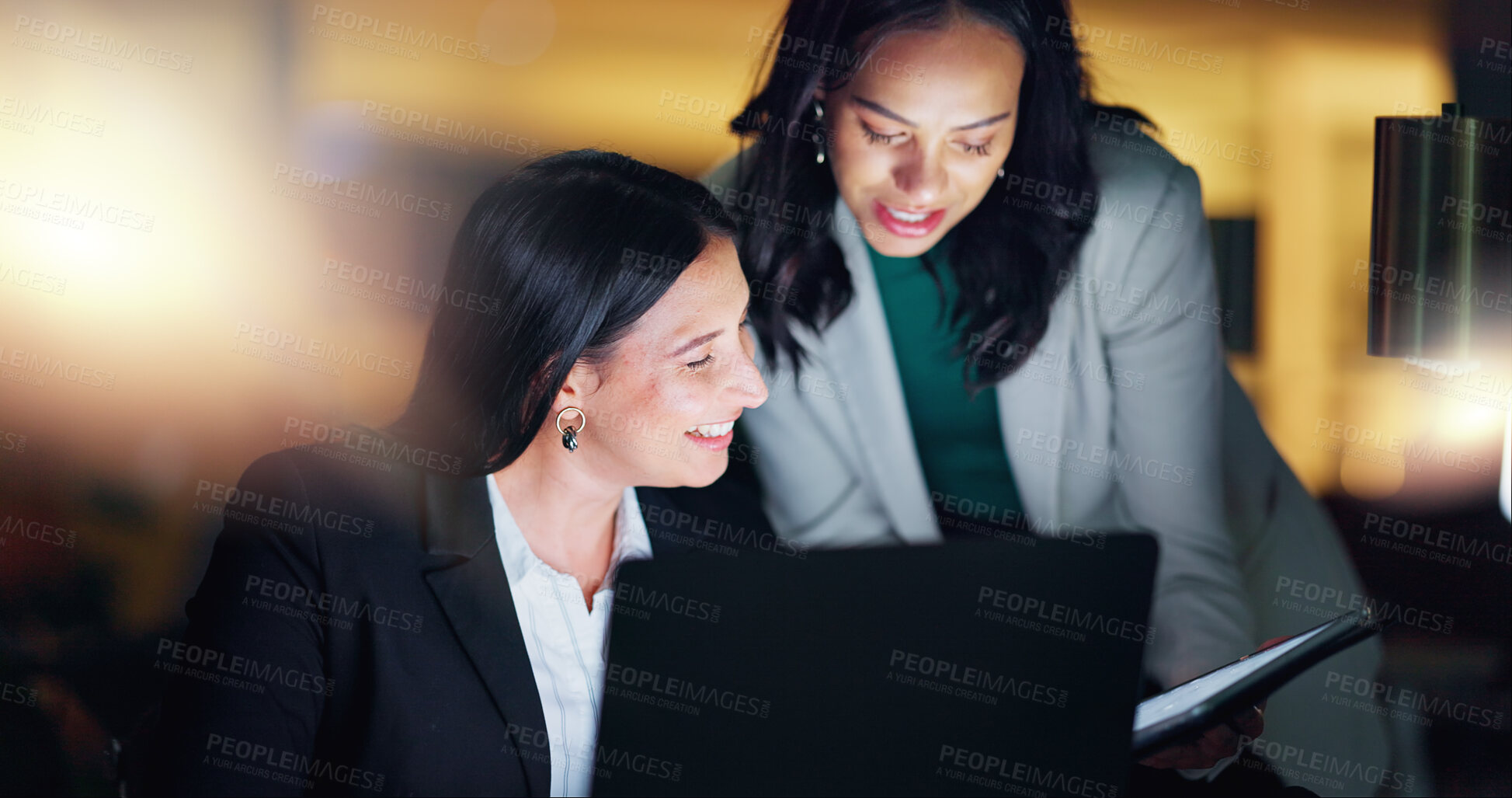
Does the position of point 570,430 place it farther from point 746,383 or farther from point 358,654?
point 358,654

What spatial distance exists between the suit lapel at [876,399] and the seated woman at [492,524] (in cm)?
31

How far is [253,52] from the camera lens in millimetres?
1976

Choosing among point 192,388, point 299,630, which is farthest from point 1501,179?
point 192,388

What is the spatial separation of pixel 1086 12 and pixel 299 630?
1.95 meters

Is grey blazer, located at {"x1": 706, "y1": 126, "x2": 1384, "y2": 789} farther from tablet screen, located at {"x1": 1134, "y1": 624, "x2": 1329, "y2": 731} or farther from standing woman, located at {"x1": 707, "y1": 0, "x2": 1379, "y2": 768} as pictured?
tablet screen, located at {"x1": 1134, "y1": 624, "x2": 1329, "y2": 731}

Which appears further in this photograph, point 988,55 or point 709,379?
point 988,55

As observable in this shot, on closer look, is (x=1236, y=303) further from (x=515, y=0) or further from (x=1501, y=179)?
(x=515, y=0)

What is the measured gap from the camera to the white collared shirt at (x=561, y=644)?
179 cm

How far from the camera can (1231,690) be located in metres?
1.57

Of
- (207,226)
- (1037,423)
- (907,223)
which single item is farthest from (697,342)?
(207,226)

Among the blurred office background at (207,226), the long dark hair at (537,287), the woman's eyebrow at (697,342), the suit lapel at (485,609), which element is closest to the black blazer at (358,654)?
the suit lapel at (485,609)

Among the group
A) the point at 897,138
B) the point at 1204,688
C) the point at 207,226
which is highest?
the point at 897,138

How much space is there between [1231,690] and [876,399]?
92cm

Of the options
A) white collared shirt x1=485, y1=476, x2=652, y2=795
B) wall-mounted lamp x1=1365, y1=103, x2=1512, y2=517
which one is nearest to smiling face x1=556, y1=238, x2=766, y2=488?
white collared shirt x1=485, y1=476, x2=652, y2=795
